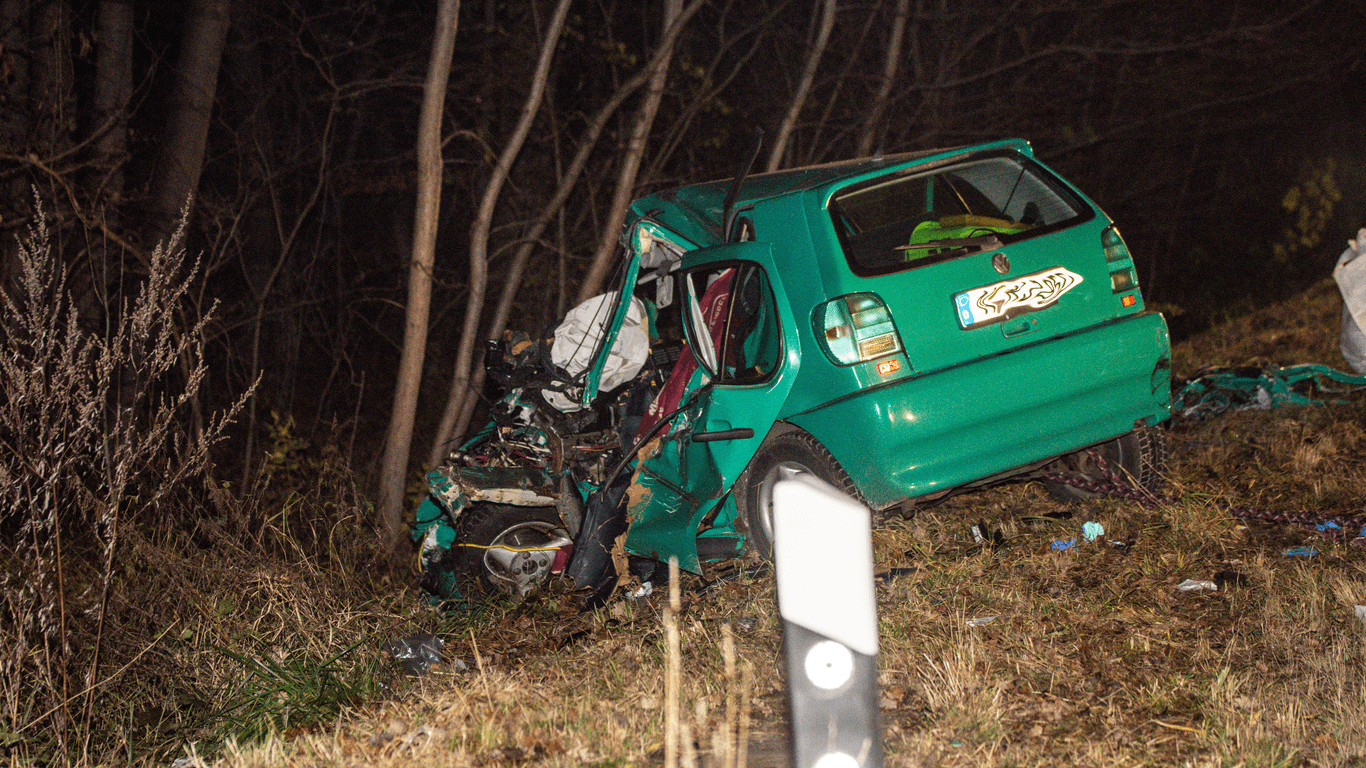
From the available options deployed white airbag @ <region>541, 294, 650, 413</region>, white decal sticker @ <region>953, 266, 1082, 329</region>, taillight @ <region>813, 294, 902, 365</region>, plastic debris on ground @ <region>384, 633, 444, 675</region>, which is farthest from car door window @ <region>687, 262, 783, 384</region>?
plastic debris on ground @ <region>384, 633, 444, 675</region>

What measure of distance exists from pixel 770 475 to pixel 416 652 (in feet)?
5.73

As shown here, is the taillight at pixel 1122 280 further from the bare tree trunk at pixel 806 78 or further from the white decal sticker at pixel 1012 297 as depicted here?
the bare tree trunk at pixel 806 78

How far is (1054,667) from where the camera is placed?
341cm

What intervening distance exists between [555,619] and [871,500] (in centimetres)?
153

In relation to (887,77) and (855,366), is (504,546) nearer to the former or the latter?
(855,366)

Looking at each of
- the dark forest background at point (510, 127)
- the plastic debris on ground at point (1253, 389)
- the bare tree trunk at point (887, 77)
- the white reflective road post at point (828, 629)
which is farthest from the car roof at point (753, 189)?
the bare tree trunk at point (887, 77)

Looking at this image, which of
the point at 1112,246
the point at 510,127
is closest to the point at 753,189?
the point at 1112,246

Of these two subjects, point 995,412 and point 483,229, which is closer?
point 995,412

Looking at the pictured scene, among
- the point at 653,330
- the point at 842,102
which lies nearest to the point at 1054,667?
the point at 653,330

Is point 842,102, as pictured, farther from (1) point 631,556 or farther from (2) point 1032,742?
(2) point 1032,742

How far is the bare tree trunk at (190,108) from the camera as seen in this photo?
8.19 m

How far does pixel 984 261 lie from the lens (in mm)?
4422

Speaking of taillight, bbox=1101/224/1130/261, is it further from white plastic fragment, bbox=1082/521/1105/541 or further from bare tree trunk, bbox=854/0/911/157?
bare tree trunk, bbox=854/0/911/157

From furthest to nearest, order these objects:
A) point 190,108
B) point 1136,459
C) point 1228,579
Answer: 1. point 190,108
2. point 1136,459
3. point 1228,579
